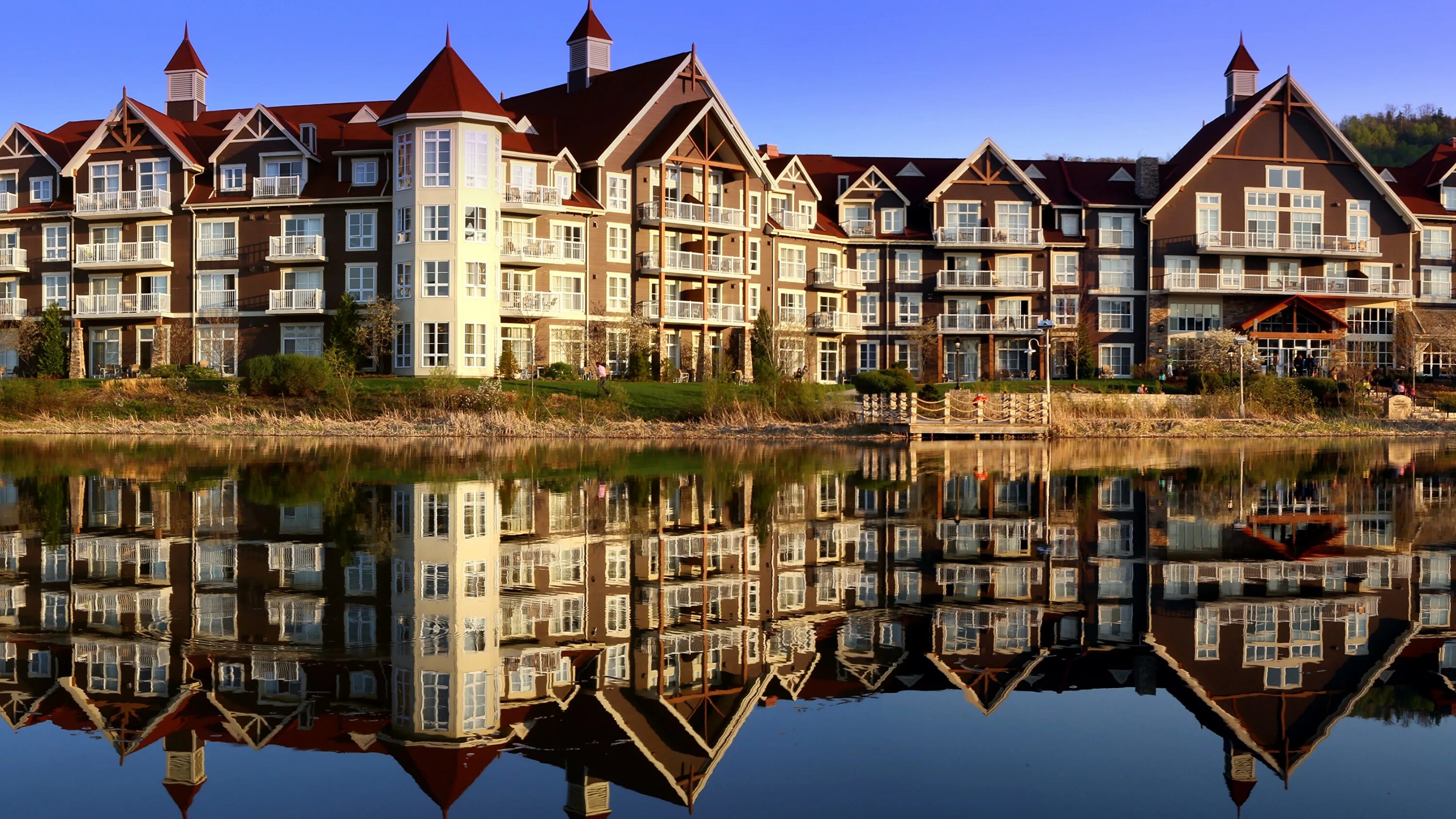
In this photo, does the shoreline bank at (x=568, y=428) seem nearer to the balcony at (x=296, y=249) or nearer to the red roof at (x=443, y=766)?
the balcony at (x=296, y=249)

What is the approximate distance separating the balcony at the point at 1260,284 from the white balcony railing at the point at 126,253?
42990 mm

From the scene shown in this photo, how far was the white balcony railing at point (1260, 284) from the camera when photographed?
189 ft

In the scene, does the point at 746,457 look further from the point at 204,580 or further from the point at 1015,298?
the point at 1015,298

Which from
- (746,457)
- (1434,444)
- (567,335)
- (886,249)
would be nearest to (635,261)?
(567,335)

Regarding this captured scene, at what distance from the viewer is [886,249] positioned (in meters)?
58.9

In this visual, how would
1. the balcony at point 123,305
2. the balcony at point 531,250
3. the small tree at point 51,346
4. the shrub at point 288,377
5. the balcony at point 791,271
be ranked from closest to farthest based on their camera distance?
the shrub at point 288,377 < the balcony at point 531,250 < the small tree at point 51,346 < the balcony at point 123,305 < the balcony at point 791,271

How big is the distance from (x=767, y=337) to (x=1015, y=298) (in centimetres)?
1433

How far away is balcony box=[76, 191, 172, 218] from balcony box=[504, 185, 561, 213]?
14258 millimetres

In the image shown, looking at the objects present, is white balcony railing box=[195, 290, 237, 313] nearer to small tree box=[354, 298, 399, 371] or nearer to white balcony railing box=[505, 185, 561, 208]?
small tree box=[354, 298, 399, 371]

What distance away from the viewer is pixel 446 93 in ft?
154

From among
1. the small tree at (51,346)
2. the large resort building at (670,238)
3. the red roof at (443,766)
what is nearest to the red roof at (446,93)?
the large resort building at (670,238)

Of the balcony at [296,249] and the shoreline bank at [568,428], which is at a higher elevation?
the balcony at [296,249]


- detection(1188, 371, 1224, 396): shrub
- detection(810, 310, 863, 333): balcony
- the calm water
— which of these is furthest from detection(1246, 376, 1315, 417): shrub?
the calm water

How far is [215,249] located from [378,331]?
31.5 ft
